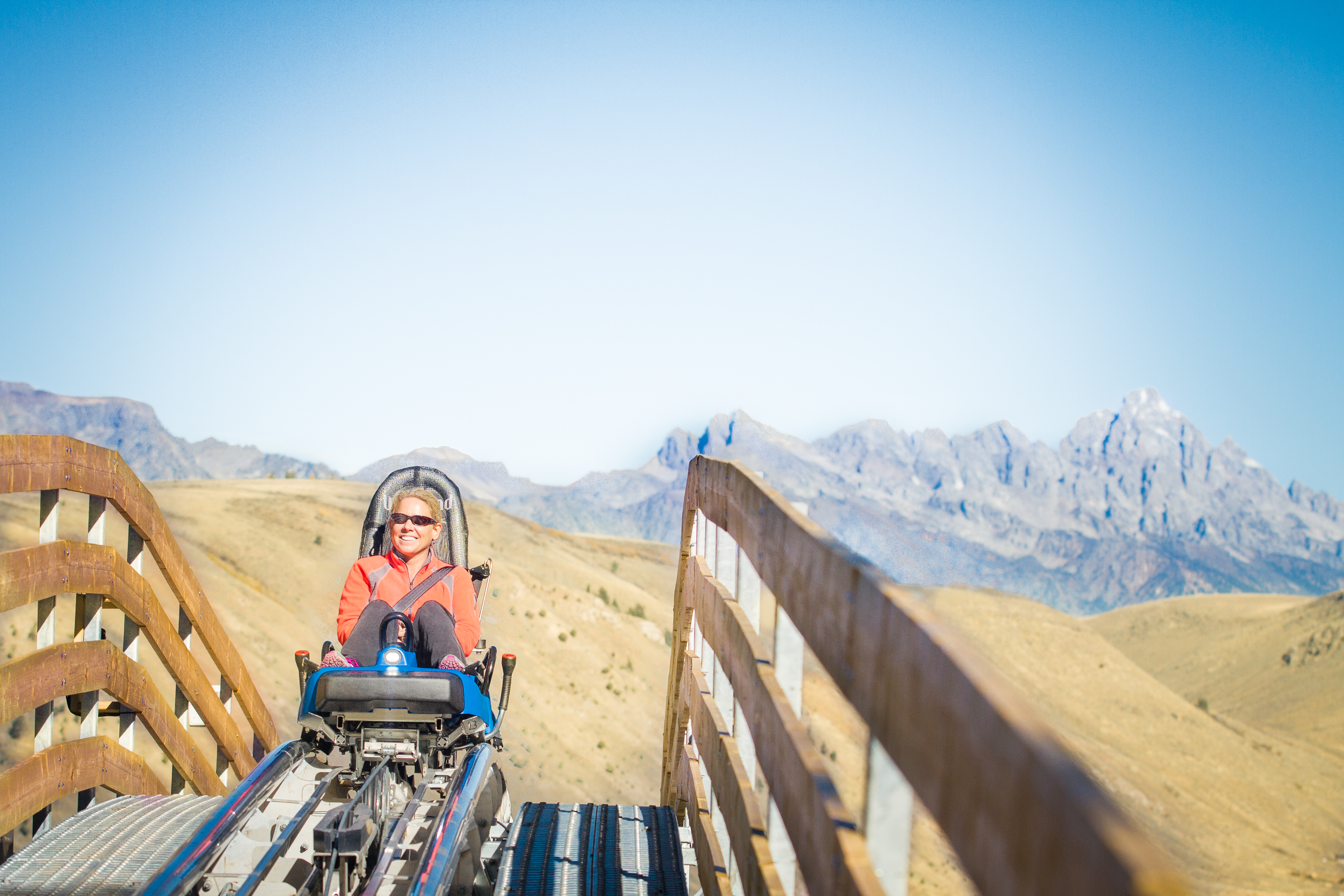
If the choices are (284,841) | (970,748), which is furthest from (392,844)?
(970,748)

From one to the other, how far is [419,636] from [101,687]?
4.24 ft

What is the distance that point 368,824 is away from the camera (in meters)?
3.11

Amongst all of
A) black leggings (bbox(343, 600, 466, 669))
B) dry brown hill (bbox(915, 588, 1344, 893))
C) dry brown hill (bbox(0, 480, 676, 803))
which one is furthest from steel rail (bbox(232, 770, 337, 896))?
dry brown hill (bbox(915, 588, 1344, 893))

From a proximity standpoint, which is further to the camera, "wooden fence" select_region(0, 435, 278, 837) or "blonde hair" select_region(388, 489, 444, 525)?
"blonde hair" select_region(388, 489, 444, 525)

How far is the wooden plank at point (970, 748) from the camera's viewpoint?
944 millimetres

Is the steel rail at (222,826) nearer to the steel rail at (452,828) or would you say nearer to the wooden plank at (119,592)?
the steel rail at (452,828)

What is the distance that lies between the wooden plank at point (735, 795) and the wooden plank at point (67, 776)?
2338 mm

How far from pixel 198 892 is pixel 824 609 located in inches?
88.5

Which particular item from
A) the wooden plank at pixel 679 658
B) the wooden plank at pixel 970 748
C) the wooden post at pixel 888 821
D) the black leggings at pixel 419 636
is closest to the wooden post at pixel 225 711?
the black leggings at pixel 419 636

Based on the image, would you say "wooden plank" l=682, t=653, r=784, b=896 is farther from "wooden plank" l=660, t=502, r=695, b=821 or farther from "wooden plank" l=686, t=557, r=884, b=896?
"wooden plank" l=660, t=502, r=695, b=821

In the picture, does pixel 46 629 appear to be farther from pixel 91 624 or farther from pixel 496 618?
pixel 496 618

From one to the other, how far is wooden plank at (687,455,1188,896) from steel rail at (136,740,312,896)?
6.55 ft

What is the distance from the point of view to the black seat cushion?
382cm

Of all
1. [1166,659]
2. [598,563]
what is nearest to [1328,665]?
[1166,659]
